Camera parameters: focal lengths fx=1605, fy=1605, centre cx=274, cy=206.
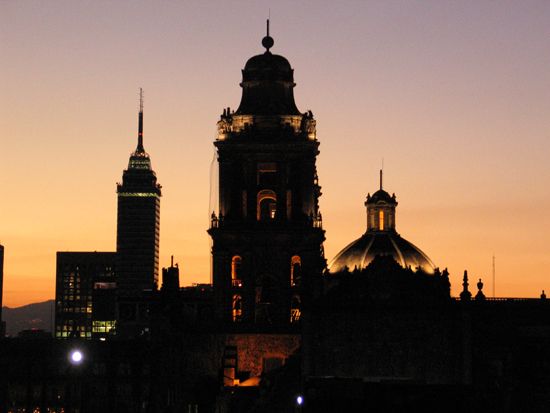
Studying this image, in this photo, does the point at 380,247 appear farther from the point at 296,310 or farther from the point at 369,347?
the point at 369,347

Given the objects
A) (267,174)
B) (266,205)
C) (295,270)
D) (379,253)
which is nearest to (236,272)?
(295,270)

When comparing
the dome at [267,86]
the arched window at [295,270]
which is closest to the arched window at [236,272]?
the arched window at [295,270]

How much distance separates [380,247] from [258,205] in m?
10.8

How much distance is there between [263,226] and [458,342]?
19649 millimetres

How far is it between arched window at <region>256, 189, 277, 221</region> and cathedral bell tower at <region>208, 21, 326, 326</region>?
38cm

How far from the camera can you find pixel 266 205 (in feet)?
433

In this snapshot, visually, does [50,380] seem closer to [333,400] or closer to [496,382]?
[496,382]

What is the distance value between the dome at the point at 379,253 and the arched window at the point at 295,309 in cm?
466

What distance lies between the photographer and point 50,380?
198 meters

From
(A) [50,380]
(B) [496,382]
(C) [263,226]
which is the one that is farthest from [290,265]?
(A) [50,380]

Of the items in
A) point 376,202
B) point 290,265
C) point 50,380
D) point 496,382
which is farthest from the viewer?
point 50,380

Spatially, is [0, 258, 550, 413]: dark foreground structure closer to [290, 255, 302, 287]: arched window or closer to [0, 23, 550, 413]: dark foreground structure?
[0, 23, 550, 413]: dark foreground structure

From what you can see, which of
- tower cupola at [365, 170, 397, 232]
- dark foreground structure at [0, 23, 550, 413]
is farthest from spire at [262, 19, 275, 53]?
tower cupola at [365, 170, 397, 232]

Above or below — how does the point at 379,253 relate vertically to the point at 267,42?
below
